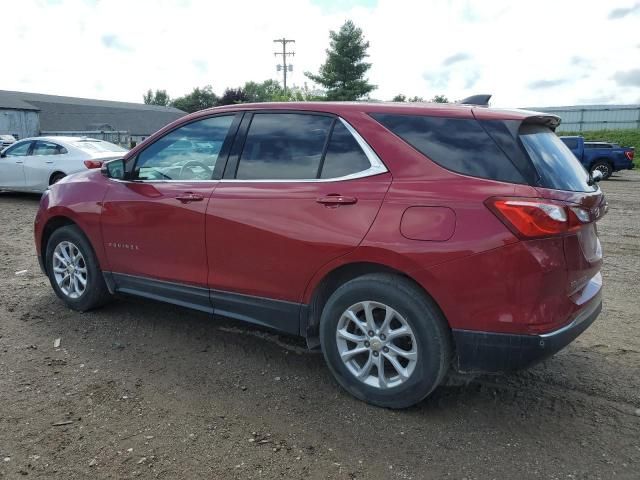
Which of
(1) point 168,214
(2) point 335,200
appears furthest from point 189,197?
(2) point 335,200

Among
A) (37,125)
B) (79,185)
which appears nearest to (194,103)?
(37,125)

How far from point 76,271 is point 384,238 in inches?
123

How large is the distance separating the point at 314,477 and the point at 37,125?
5873cm

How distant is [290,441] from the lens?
2881mm

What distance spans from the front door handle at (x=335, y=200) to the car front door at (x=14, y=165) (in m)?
11.4

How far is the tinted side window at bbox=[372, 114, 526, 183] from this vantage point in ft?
9.37

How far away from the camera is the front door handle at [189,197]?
382 cm

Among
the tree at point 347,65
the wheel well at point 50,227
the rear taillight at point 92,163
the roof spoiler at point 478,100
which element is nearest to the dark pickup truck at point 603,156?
the rear taillight at point 92,163

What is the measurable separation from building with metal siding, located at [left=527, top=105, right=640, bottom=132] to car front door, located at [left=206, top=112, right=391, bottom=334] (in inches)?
1520

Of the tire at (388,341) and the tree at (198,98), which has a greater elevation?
the tree at (198,98)

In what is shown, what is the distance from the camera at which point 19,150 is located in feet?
40.9

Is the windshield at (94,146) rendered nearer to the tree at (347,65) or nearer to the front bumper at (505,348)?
the front bumper at (505,348)

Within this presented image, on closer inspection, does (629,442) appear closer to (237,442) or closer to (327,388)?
(327,388)

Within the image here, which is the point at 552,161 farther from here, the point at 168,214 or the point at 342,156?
the point at 168,214
